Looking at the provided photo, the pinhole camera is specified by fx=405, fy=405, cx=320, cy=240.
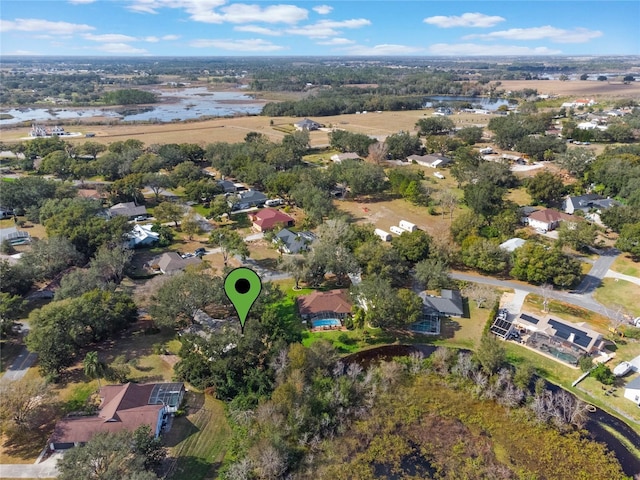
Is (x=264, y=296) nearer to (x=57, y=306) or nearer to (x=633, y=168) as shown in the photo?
(x=57, y=306)

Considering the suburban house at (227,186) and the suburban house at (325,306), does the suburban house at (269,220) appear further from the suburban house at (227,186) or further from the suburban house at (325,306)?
the suburban house at (325,306)

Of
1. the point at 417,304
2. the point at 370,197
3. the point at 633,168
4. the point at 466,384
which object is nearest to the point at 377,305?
the point at 417,304


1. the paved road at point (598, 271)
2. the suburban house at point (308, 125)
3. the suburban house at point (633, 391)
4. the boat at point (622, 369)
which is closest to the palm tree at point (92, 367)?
the suburban house at point (633, 391)

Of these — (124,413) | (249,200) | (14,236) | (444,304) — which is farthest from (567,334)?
(14,236)

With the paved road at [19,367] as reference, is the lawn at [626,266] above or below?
above

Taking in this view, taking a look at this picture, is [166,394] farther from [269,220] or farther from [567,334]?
[269,220]

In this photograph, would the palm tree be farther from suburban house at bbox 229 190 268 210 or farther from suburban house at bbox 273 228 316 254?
suburban house at bbox 229 190 268 210

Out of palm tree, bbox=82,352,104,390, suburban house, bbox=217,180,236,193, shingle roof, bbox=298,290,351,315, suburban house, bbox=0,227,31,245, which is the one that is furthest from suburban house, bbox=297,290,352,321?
suburban house, bbox=0,227,31,245
